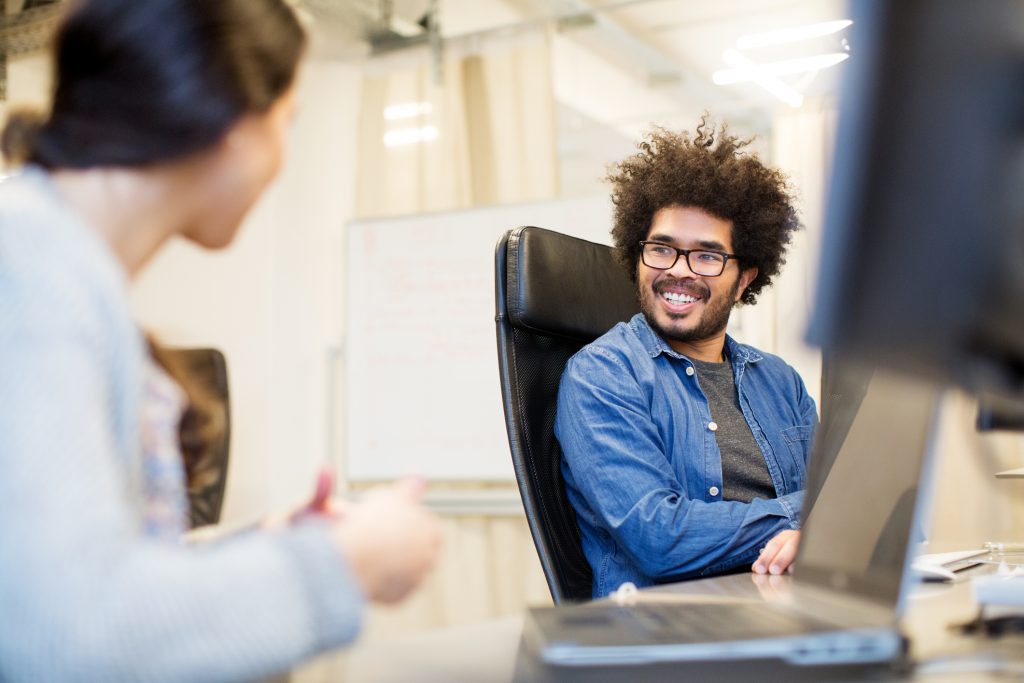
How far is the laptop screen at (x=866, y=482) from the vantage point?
28.4 inches

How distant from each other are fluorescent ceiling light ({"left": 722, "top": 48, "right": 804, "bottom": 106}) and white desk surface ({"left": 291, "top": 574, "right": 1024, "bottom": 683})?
257cm

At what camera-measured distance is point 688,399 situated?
163 cm

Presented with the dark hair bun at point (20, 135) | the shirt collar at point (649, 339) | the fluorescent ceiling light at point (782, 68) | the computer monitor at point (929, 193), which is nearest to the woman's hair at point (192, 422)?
the dark hair bun at point (20, 135)

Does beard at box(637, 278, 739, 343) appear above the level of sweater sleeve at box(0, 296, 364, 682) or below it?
above

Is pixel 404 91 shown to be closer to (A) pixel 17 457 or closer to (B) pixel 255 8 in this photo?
(B) pixel 255 8

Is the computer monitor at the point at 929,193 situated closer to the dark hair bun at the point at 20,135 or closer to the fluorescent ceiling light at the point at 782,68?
the dark hair bun at the point at 20,135

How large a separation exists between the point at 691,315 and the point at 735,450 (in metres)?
0.26

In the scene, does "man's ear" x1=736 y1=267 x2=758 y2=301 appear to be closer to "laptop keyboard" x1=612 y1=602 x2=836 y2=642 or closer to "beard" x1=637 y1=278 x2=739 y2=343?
"beard" x1=637 y1=278 x2=739 y2=343

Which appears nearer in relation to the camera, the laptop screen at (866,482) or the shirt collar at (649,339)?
the laptop screen at (866,482)

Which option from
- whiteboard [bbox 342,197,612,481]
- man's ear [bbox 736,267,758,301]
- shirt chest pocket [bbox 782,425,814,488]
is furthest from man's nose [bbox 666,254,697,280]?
whiteboard [bbox 342,197,612,481]

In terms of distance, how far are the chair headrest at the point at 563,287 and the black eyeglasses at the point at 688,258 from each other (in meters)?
0.06

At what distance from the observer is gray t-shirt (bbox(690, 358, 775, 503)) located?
1.57m

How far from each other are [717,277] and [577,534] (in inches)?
23.6

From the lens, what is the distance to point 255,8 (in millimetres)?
705
